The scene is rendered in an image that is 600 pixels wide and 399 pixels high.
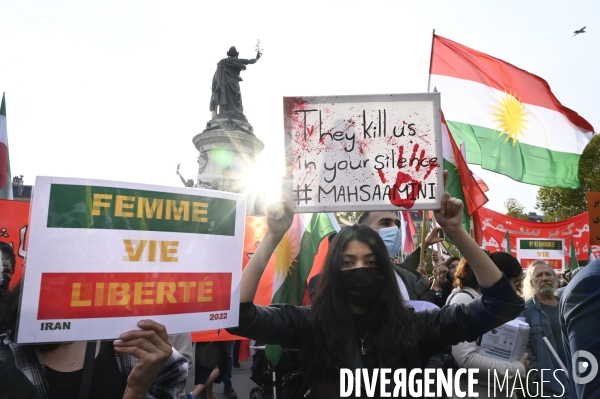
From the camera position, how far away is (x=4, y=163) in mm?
4625

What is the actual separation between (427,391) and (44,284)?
150cm

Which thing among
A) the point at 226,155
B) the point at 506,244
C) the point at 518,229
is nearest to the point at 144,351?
the point at 506,244

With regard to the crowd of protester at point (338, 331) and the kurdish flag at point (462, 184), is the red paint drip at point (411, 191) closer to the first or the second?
the crowd of protester at point (338, 331)

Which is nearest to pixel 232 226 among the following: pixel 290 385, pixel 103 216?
pixel 103 216

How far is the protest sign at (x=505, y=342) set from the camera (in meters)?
2.88

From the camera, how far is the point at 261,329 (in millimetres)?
2051

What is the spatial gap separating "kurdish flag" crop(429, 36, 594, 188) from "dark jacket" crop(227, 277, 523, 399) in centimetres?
405

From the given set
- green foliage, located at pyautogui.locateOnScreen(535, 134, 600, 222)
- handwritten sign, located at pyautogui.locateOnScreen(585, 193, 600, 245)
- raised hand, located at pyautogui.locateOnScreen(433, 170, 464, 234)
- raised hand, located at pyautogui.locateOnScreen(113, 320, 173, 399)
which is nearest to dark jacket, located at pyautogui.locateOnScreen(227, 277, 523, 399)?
raised hand, located at pyautogui.locateOnScreen(433, 170, 464, 234)

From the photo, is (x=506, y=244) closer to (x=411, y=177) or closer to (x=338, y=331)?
(x=411, y=177)

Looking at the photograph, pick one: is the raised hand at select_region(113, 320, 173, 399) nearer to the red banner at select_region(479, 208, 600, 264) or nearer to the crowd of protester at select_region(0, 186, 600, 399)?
the crowd of protester at select_region(0, 186, 600, 399)

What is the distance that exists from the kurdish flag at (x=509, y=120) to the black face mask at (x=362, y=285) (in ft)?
13.4

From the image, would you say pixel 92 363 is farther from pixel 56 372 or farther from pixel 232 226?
pixel 232 226

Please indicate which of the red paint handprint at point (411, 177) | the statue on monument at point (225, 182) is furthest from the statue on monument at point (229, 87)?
the red paint handprint at point (411, 177)

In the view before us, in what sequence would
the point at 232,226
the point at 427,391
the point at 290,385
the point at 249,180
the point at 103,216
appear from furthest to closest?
the point at 249,180 < the point at 290,385 < the point at 427,391 < the point at 232,226 < the point at 103,216
